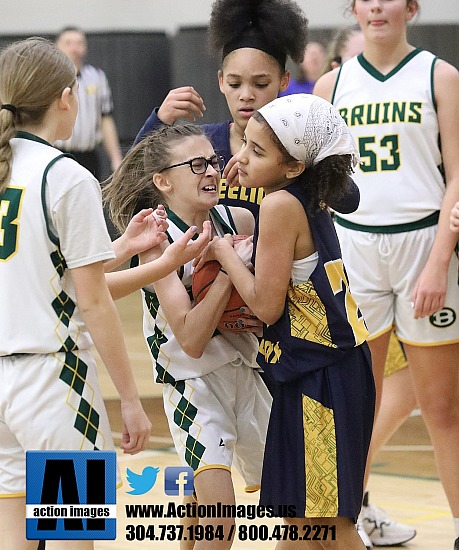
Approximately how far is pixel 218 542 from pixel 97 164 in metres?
7.99

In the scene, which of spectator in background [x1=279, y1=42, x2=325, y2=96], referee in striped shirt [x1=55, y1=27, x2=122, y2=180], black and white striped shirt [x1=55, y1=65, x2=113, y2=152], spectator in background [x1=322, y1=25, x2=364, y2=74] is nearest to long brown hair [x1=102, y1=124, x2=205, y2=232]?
spectator in background [x1=322, y1=25, x2=364, y2=74]

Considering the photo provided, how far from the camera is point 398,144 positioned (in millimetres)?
3980

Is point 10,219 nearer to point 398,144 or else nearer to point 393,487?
point 398,144

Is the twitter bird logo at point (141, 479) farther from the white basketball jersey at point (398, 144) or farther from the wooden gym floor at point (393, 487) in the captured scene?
the white basketball jersey at point (398, 144)

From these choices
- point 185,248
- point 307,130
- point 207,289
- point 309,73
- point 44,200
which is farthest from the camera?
point 309,73

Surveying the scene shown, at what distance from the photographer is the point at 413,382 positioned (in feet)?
13.4

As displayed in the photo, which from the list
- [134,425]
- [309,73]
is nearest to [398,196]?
[134,425]

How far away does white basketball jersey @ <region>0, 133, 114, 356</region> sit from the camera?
2.76 meters

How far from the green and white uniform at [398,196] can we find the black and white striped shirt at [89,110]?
6787 mm

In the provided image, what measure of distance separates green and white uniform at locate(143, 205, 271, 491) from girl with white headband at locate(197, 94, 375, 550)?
0.24m

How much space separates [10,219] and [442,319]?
184 centimetres

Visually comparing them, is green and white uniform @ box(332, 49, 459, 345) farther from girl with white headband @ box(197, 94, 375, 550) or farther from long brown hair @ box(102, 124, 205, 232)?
girl with white headband @ box(197, 94, 375, 550)

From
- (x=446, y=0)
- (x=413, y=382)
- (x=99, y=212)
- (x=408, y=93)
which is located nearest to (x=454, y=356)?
(x=413, y=382)

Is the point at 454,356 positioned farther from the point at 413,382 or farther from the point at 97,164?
the point at 97,164
